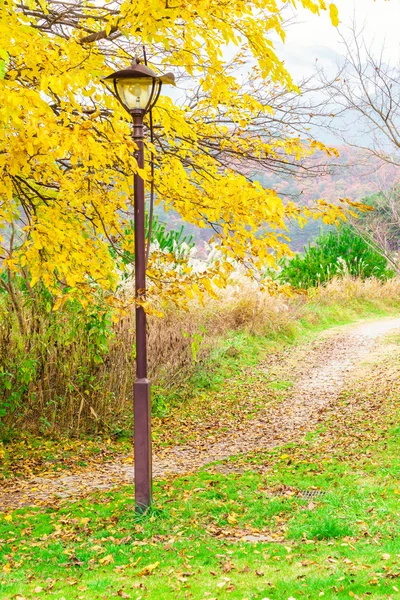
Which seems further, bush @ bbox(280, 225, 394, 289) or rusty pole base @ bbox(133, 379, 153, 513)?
bush @ bbox(280, 225, 394, 289)

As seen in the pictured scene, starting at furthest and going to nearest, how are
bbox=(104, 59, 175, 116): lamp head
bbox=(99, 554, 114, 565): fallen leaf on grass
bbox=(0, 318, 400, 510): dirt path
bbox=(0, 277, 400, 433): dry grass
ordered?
bbox=(0, 277, 400, 433): dry grass
bbox=(0, 318, 400, 510): dirt path
bbox=(104, 59, 175, 116): lamp head
bbox=(99, 554, 114, 565): fallen leaf on grass

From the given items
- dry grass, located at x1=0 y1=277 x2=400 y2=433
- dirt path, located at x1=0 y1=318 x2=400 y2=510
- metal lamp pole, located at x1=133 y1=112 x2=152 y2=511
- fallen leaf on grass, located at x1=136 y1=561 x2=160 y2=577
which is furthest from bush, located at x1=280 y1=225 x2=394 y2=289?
fallen leaf on grass, located at x1=136 y1=561 x2=160 y2=577

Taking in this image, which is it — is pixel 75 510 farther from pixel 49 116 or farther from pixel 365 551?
pixel 49 116

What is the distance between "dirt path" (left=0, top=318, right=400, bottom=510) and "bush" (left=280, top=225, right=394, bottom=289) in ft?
17.1

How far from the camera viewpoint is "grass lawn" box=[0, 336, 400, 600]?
164 inches

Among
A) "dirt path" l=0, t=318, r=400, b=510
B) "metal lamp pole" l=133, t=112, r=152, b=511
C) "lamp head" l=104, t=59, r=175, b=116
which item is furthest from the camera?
"dirt path" l=0, t=318, r=400, b=510

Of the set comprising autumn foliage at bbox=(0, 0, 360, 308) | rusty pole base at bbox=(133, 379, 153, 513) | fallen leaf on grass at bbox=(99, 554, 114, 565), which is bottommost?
fallen leaf on grass at bbox=(99, 554, 114, 565)

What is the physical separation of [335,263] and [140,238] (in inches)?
625

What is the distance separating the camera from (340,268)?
2083cm

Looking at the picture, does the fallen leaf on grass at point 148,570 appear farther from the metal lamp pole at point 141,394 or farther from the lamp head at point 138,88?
the lamp head at point 138,88

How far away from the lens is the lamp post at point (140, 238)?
5.40m

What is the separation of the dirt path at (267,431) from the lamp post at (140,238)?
1.26 metres

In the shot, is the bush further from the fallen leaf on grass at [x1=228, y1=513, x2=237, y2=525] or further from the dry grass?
the fallen leaf on grass at [x1=228, y1=513, x2=237, y2=525]

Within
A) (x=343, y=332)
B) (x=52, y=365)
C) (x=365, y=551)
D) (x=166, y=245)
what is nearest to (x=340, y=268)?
(x=343, y=332)
